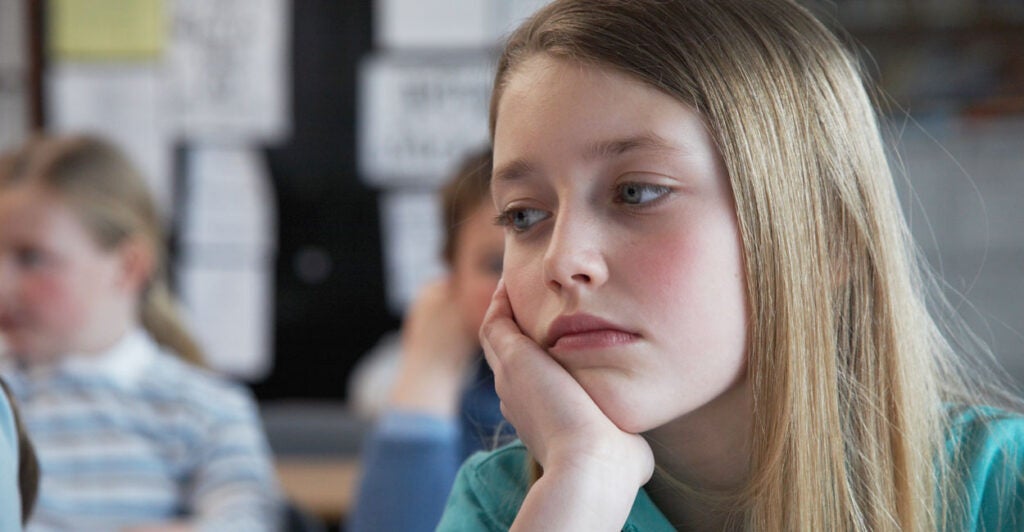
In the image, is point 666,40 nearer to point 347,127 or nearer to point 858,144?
point 858,144

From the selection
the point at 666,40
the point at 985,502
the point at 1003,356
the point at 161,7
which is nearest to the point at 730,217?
the point at 666,40

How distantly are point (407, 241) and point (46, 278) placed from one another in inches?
52.5

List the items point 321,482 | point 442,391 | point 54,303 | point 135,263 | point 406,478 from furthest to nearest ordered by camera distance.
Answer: point 321,482 < point 135,263 < point 54,303 < point 442,391 < point 406,478

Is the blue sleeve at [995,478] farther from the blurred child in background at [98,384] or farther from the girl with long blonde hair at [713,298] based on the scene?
the blurred child in background at [98,384]

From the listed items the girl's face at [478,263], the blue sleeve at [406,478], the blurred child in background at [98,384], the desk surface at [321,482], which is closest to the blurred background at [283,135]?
the desk surface at [321,482]

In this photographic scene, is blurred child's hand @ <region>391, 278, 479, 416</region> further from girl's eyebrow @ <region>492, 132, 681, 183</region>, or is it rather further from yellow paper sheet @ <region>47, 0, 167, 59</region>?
yellow paper sheet @ <region>47, 0, 167, 59</region>

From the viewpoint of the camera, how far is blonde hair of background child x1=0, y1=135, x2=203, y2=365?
1.66m

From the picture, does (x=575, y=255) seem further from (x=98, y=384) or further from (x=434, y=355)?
(x=98, y=384)

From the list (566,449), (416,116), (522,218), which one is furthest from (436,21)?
(566,449)

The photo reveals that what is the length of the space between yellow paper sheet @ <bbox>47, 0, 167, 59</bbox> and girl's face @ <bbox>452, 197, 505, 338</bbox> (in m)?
1.67

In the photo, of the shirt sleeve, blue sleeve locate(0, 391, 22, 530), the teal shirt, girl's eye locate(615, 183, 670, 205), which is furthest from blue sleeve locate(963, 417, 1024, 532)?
the shirt sleeve

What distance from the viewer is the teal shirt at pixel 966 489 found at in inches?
31.1

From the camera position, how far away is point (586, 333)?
73cm

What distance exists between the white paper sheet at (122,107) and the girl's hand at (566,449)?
7.55 feet
